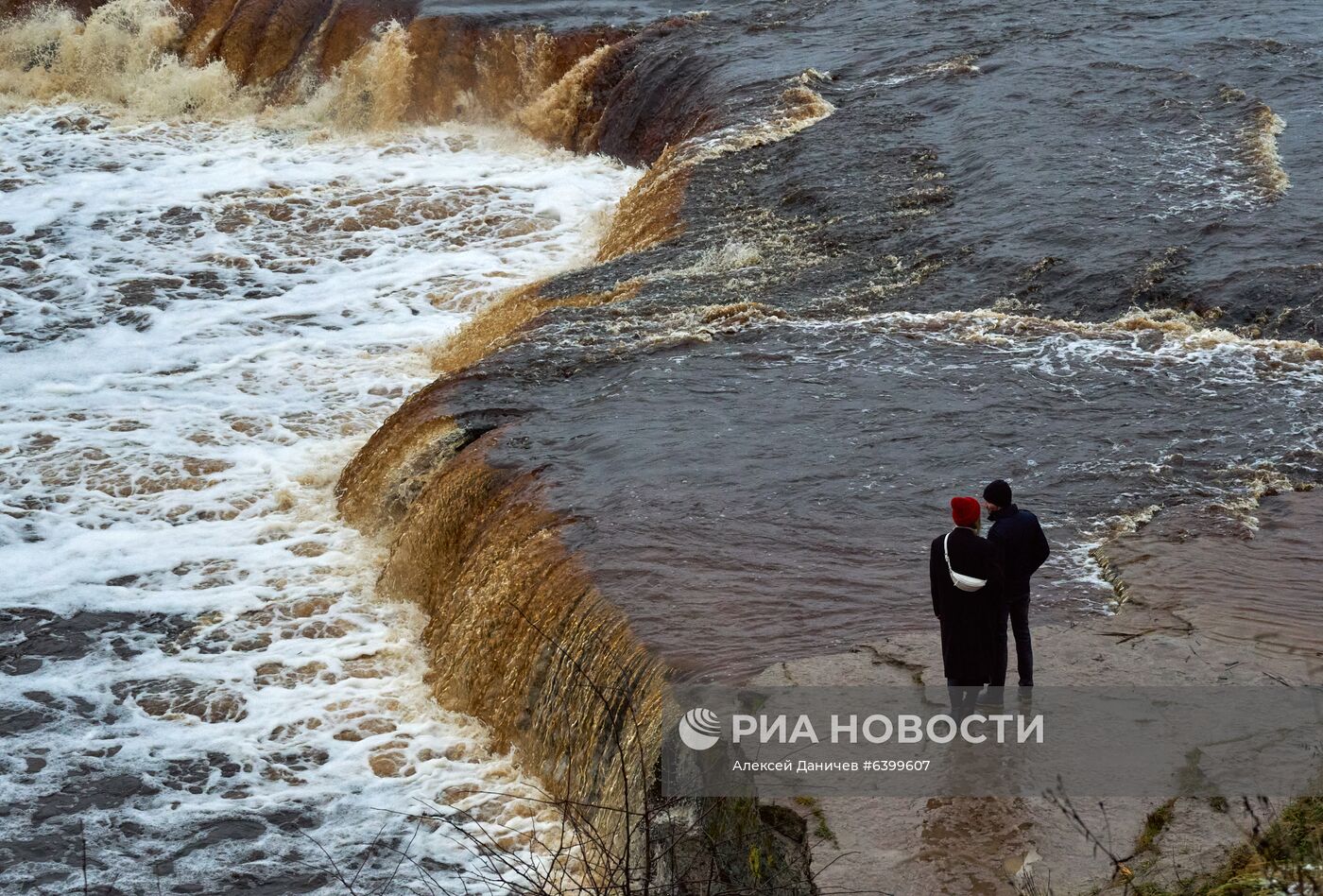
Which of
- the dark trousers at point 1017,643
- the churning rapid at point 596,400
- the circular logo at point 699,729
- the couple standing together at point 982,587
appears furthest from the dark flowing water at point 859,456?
the couple standing together at point 982,587

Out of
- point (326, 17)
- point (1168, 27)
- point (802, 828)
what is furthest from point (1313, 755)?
point (326, 17)

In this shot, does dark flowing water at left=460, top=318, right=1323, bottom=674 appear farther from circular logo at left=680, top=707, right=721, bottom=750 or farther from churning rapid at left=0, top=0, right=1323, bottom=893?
circular logo at left=680, top=707, right=721, bottom=750

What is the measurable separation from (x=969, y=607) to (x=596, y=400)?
533cm

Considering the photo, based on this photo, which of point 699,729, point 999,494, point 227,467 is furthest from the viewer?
point 227,467

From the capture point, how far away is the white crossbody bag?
5.92 metres

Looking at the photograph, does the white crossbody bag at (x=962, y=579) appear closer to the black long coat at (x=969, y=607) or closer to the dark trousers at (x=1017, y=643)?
the black long coat at (x=969, y=607)

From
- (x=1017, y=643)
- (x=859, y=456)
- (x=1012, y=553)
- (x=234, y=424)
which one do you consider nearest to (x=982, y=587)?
(x=1012, y=553)

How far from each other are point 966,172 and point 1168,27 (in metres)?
5.92

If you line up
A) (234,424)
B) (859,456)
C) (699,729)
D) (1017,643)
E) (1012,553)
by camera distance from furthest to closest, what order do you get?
(234,424) < (859,456) < (699,729) < (1017,643) < (1012,553)

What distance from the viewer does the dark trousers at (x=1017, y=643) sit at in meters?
6.12

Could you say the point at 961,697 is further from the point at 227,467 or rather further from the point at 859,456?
the point at 227,467

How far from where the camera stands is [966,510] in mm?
5918

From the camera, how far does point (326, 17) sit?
917 inches

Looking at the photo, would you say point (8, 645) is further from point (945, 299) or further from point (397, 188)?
point (397, 188)
